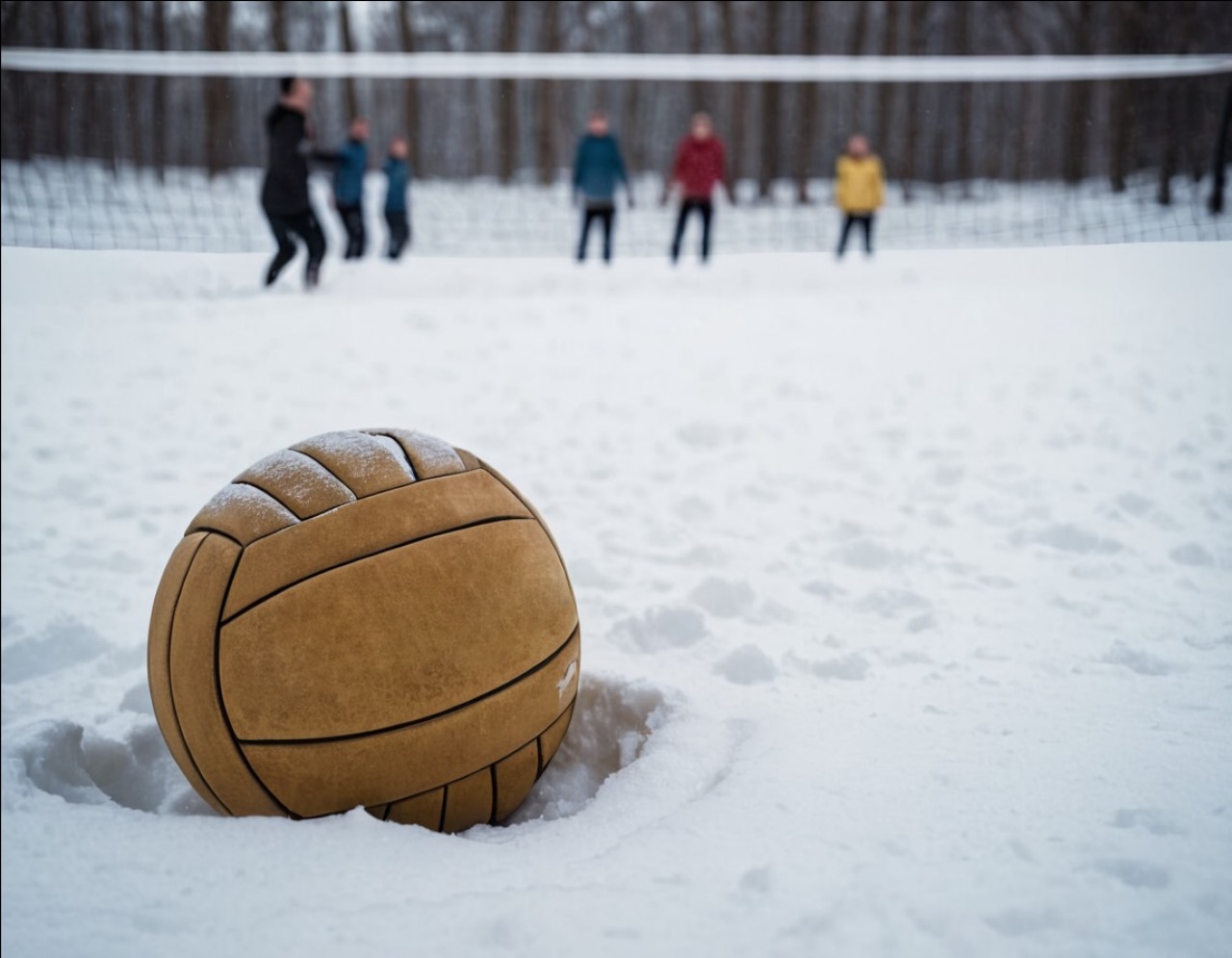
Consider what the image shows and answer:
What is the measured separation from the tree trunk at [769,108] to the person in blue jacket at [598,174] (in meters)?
1.58

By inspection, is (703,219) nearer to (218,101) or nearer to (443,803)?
(218,101)

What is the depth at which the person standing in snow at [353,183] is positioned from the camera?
36.6 ft

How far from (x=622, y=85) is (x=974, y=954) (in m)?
14.5

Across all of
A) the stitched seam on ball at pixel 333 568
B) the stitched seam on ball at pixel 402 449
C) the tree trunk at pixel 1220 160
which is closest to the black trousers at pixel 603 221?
the tree trunk at pixel 1220 160

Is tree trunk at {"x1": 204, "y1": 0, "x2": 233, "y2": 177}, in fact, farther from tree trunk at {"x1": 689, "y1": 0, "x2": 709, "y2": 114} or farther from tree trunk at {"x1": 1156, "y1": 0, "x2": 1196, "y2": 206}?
tree trunk at {"x1": 1156, "y1": 0, "x2": 1196, "y2": 206}

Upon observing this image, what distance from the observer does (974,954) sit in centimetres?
185

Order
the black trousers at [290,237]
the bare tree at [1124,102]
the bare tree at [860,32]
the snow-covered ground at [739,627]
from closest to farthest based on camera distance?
the snow-covered ground at [739,627]
the bare tree at [1124,102]
the bare tree at [860,32]
the black trousers at [290,237]

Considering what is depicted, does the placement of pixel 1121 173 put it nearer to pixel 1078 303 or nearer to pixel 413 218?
pixel 1078 303

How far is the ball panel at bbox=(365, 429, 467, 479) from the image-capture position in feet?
8.52

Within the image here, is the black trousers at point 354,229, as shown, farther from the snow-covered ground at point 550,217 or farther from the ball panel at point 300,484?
the ball panel at point 300,484

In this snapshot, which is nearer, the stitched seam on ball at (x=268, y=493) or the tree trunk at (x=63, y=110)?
the stitched seam on ball at (x=268, y=493)

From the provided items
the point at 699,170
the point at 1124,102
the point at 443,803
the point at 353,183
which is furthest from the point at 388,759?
the point at 353,183

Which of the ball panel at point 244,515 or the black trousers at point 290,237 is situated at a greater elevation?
the black trousers at point 290,237

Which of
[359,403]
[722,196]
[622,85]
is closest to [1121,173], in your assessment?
[359,403]
